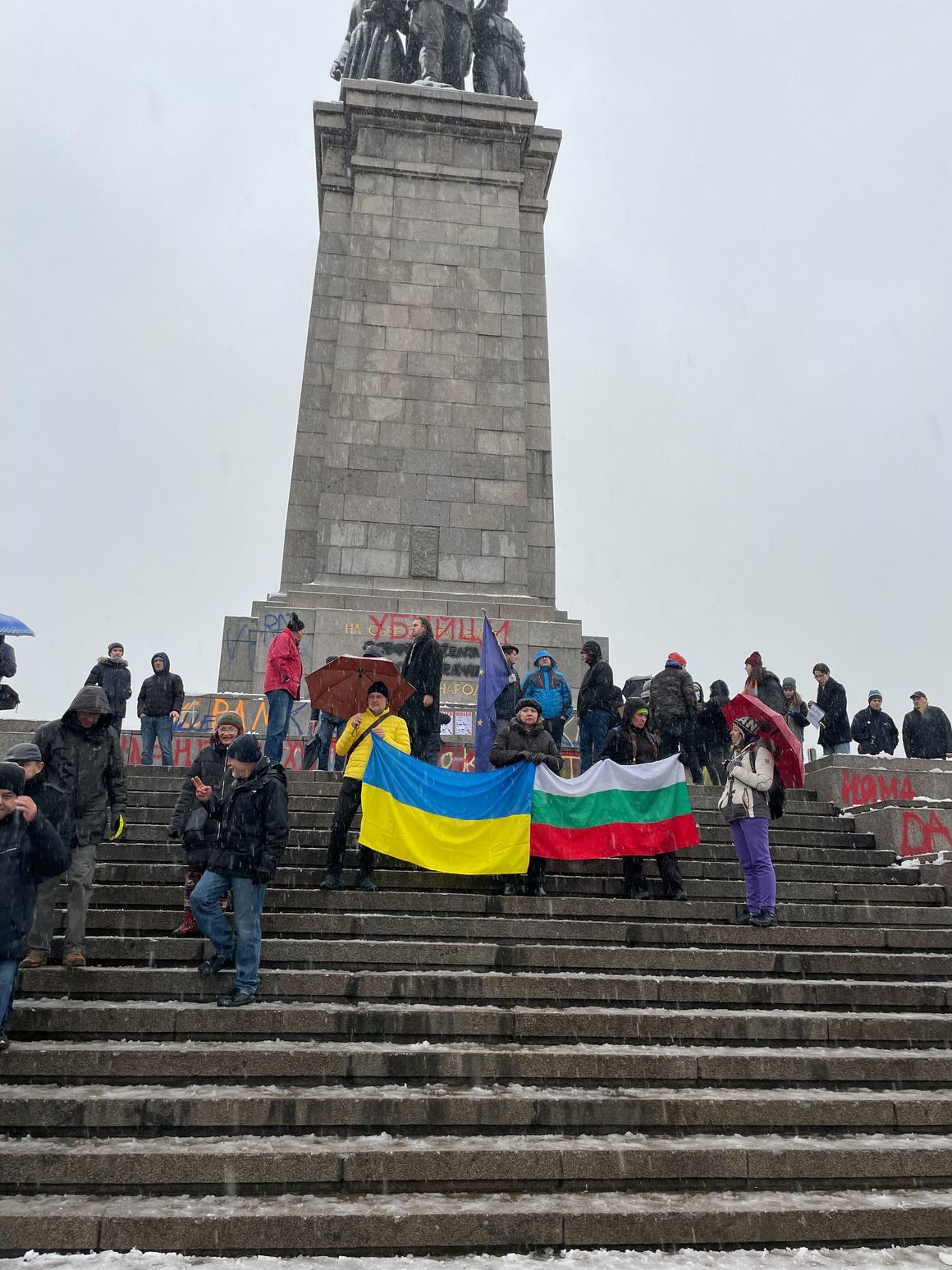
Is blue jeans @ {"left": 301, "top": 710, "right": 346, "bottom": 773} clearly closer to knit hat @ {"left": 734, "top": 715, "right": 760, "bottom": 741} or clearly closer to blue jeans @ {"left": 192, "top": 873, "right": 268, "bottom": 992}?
knit hat @ {"left": 734, "top": 715, "right": 760, "bottom": 741}

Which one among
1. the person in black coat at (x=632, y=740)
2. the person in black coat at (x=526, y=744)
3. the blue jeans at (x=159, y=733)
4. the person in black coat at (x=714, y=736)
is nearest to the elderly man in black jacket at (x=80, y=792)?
the person in black coat at (x=526, y=744)

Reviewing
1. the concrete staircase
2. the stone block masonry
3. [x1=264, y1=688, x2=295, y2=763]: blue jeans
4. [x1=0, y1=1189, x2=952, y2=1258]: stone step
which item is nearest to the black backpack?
the concrete staircase

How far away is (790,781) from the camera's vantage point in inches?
363

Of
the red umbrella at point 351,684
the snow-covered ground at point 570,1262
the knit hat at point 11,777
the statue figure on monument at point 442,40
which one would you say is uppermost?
the statue figure on monument at point 442,40

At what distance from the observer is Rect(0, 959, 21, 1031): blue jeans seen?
5996mm

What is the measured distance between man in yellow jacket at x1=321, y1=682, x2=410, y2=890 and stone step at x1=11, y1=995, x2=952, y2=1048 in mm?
1732

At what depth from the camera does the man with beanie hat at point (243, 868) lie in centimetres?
696

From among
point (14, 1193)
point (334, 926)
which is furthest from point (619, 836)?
point (14, 1193)

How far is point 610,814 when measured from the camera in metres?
9.55

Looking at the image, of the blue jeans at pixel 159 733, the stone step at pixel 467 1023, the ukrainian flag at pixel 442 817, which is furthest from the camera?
the blue jeans at pixel 159 733

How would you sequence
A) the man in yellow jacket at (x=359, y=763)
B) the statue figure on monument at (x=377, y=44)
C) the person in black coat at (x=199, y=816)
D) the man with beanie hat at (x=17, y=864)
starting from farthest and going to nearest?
the statue figure on monument at (x=377, y=44) → the man in yellow jacket at (x=359, y=763) → the person in black coat at (x=199, y=816) → the man with beanie hat at (x=17, y=864)

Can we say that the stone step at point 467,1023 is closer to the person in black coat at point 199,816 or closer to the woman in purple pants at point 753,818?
the person in black coat at point 199,816

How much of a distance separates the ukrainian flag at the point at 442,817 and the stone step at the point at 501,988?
157cm

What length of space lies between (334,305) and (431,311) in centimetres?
228
